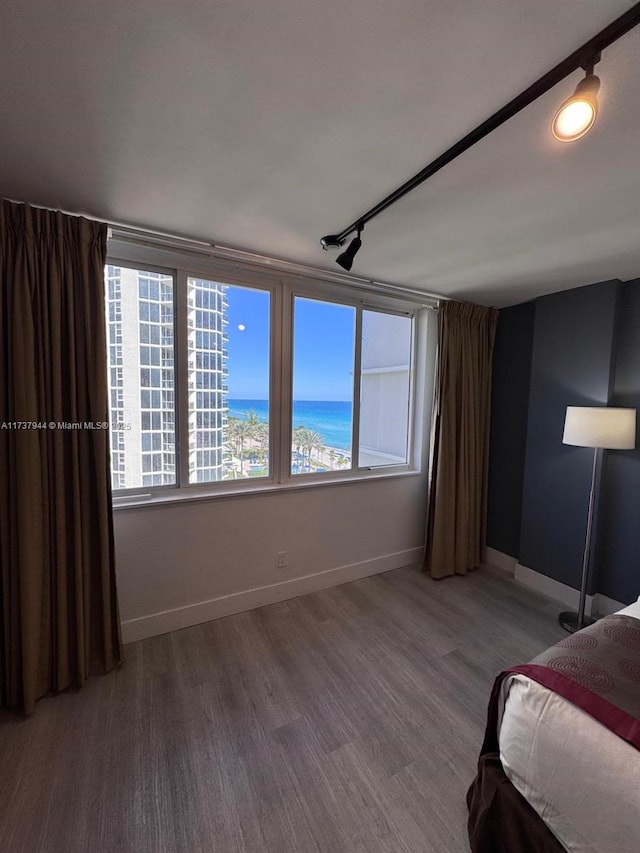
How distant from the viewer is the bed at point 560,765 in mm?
863

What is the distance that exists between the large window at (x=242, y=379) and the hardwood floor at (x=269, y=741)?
1056 mm

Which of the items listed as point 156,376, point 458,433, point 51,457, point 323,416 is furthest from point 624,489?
point 51,457

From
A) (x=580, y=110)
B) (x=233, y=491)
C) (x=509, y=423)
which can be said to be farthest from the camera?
(x=509, y=423)

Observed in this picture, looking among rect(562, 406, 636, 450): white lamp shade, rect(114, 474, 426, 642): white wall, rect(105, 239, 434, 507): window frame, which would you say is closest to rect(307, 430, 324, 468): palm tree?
rect(105, 239, 434, 507): window frame

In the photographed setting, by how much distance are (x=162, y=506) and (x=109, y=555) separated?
39cm

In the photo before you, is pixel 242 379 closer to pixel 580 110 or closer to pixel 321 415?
pixel 321 415

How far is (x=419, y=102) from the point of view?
1.04 meters

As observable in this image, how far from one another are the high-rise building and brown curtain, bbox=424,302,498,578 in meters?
1.81

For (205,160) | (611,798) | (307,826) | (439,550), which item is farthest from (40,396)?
(439,550)

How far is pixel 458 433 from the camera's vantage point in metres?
3.00

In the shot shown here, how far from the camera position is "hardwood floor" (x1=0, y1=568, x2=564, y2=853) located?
3.96 ft

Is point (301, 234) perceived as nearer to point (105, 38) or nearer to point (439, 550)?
point (105, 38)

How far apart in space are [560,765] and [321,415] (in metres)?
2.21

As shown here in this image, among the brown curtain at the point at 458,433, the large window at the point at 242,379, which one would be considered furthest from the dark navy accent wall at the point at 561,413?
the large window at the point at 242,379
